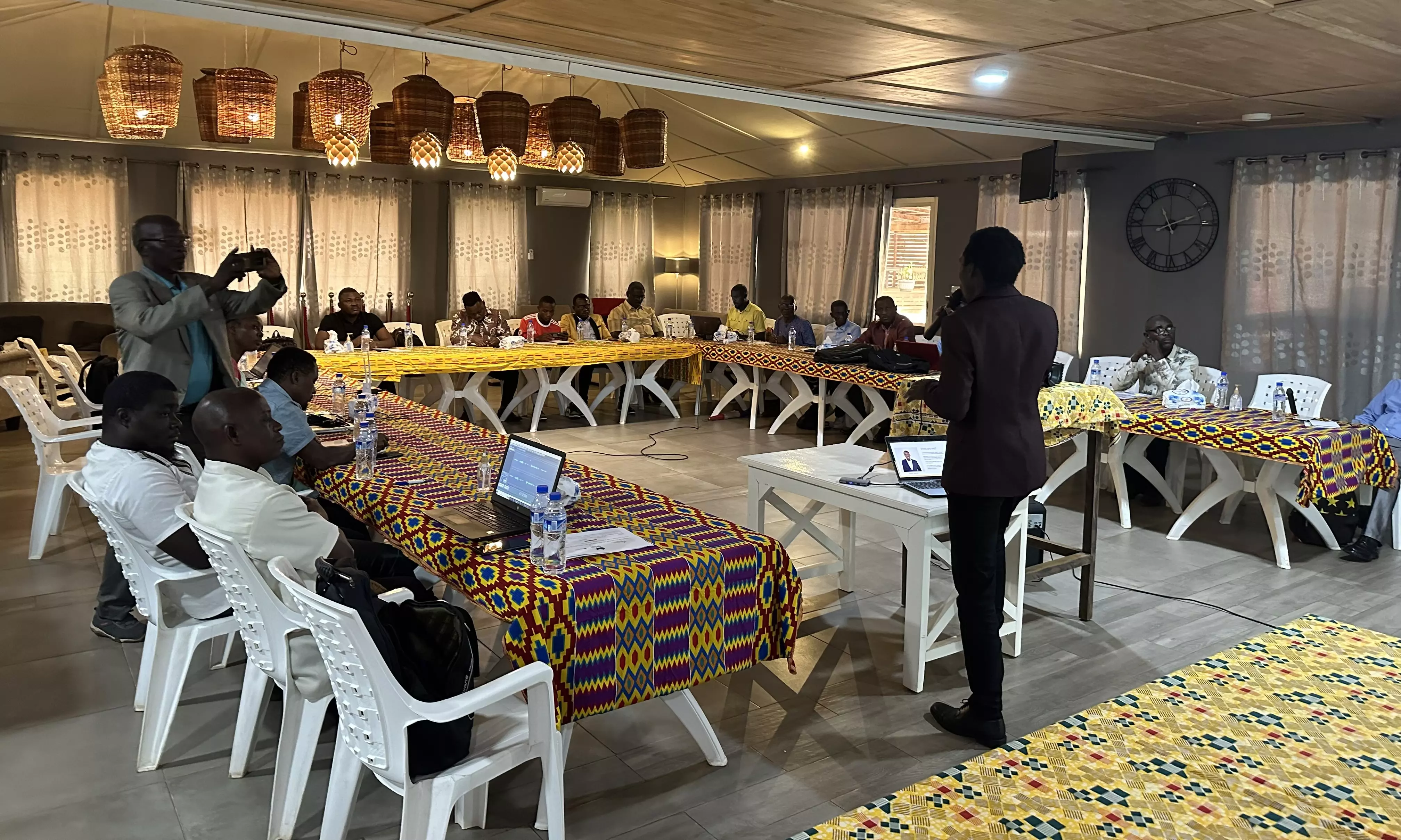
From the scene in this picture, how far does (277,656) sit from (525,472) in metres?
0.90

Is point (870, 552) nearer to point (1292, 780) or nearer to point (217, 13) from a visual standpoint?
point (1292, 780)

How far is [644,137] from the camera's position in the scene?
5340mm

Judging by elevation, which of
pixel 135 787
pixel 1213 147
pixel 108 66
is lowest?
pixel 135 787

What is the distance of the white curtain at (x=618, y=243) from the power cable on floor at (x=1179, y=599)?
345 inches

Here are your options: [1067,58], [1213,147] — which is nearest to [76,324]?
[1067,58]

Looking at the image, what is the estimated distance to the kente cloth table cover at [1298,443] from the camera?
4781mm

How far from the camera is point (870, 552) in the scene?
5125 mm

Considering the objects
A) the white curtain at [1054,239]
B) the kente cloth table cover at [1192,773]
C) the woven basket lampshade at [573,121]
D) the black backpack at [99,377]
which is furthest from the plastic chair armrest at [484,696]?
the white curtain at [1054,239]

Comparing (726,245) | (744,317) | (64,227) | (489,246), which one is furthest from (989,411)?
(726,245)

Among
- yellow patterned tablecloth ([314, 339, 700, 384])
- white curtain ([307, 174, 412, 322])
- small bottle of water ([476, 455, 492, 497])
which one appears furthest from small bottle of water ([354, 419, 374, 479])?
white curtain ([307, 174, 412, 322])

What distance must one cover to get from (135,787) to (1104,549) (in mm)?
4524

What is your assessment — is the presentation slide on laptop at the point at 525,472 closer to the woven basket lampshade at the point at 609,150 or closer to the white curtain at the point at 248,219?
the woven basket lampshade at the point at 609,150

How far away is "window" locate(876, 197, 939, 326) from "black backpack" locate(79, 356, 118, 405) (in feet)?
23.6

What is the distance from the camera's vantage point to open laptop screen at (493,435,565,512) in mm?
2971
